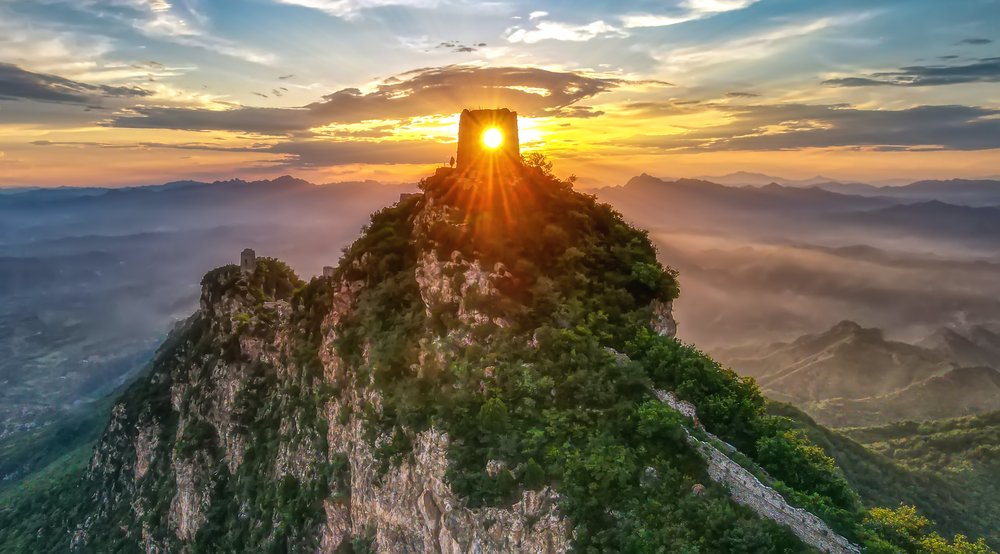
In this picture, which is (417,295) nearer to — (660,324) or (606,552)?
(660,324)

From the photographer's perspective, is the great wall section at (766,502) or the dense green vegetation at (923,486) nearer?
the great wall section at (766,502)

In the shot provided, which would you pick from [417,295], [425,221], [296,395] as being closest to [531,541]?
[417,295]

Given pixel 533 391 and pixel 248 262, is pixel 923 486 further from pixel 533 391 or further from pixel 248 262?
pixel 248 262

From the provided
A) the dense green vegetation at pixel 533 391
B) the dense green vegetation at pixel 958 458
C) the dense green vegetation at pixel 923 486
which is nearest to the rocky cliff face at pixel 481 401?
the dense green vegetation at pixel 533 391

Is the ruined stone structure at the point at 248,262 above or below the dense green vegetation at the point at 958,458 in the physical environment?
above

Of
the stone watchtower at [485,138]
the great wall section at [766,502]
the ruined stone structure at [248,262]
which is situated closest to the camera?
the great wall section at [766,502]

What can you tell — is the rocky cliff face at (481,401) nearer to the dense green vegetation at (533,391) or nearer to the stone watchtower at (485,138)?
the dense green vegetation at (533,391)
